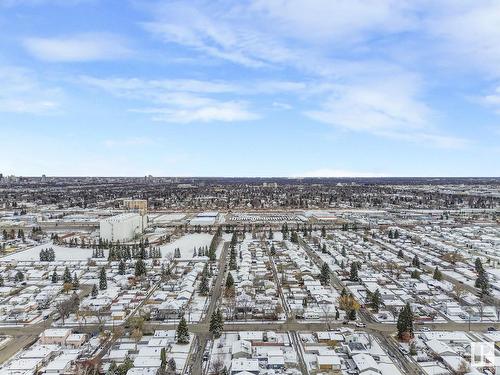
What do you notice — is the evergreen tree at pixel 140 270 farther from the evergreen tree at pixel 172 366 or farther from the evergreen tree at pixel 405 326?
the evergreen tree at pixel 405 326

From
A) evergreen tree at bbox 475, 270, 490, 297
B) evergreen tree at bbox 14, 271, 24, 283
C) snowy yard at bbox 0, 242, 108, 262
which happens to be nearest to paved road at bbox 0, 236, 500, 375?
evergreen tree at bbox 475, 270, 490, 297

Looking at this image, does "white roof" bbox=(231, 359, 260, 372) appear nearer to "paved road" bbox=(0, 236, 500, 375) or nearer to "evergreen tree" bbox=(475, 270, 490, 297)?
"paved road" bbox=(0, 236, 500, 375)

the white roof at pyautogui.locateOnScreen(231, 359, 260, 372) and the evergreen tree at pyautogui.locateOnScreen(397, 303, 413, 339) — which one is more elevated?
the evergreen tree at pyautogui.locateOnScreen(397, 303, 413, 339)

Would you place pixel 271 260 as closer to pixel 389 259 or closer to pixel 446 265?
pixel 389 259

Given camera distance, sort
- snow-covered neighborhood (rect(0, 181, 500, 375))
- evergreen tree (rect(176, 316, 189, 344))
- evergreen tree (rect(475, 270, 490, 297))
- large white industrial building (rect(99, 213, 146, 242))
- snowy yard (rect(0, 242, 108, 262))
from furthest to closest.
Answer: large white industrial building (rect(99, 213, 146, 242)) → snowy yard (rect(0, 242, 108, 262)) → evergreen tree (rect(475, 270, 490, 297)) → evergreen tree (rect(176, 316, 189, 344)) → snow-covered neighborhood (rect(0, 181, 500, 375))

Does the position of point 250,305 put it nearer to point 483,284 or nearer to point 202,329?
point 202,329

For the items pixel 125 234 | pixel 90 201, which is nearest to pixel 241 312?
pixel 125 234

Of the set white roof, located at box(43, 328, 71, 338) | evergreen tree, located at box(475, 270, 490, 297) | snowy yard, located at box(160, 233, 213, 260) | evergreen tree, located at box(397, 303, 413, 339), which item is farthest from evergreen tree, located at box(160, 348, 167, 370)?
evergreen tree, located at box(475, 270, 490, 297)

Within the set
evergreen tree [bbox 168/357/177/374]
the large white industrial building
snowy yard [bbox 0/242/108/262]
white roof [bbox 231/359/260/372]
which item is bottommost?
evergreen tree [bbox 168/357/177/374]

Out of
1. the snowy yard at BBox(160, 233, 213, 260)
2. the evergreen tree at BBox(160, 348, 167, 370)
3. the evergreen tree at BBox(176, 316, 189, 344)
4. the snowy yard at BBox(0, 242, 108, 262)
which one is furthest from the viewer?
the snowy yard at BBox(160, 233, 213, 260)

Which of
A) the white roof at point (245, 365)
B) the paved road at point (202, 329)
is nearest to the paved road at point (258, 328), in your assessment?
the paved road at point (202, 329)

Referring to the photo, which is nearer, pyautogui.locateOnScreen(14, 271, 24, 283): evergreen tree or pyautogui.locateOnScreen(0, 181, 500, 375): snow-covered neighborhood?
pyautogui.locateOnScreen(0, 181, 500, 375): snow-covered neighborhood

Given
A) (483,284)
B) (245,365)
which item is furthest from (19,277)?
(483,284)
